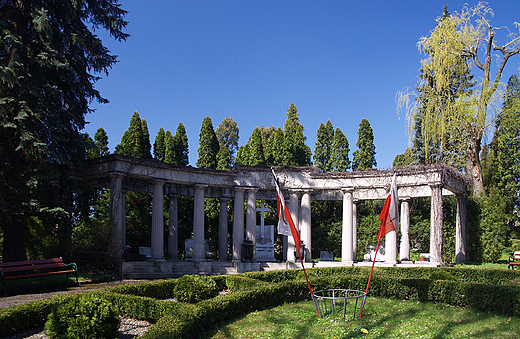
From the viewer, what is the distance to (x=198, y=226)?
28.1 meters

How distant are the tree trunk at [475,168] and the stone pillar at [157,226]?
925 inches

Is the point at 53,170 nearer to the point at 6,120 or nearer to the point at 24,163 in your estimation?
the point at 24,163

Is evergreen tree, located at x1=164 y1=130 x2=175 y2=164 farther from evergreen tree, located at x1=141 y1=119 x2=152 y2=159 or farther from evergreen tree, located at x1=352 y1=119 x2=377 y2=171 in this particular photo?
evergreen tree, located at x1=352 y1=119 x2=377 y2=171

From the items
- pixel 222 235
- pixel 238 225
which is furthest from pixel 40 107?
pixel 222 235

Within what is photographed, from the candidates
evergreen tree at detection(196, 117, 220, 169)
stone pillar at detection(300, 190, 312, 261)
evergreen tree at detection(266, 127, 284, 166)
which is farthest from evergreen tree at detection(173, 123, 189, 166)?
stone pillar at detection(300, 190, 312, 261)

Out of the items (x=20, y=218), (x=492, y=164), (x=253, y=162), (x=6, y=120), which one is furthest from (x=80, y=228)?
(x=492, y=164)

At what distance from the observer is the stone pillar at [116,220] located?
885 inches

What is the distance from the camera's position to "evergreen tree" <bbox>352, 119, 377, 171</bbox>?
4375 cm

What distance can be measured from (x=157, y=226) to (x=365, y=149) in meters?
27.1

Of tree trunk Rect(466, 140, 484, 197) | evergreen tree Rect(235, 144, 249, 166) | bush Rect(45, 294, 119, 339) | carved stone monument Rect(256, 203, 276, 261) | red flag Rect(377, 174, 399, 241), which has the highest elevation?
evergreen tree Rect(235, 144, 249, 166)

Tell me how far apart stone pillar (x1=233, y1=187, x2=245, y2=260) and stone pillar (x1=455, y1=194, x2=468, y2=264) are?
1656cm

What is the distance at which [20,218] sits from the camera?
18.5 meters

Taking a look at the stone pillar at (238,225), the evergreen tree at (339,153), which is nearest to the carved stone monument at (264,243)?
the stone pillar at (238,225)

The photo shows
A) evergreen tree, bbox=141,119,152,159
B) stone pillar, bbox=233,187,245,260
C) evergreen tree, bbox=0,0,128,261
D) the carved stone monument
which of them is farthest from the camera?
evergreen tree, bbox=141,119,152,159
